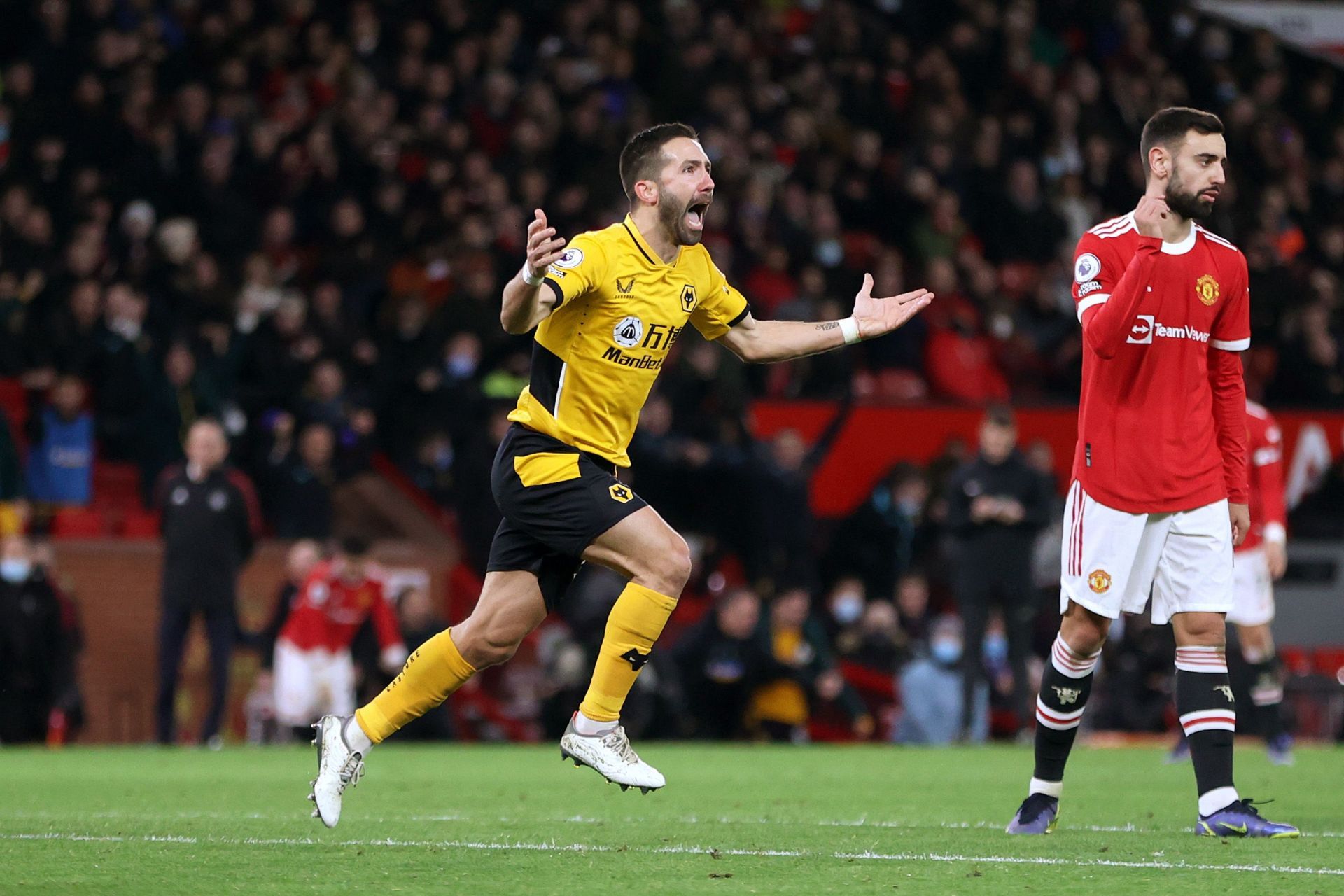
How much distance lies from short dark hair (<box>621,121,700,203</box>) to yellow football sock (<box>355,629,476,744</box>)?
1745 millimetres

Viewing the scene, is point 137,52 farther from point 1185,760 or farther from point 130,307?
point 1185,760

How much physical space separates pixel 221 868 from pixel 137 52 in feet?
41.3

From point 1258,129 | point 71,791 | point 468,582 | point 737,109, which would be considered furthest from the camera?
point 1258,129

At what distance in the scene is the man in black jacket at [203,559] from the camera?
45.3 feet

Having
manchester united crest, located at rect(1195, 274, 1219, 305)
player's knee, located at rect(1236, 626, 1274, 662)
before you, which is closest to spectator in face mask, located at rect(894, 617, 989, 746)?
player's knee, located at rect(1236, 626, 1274, 662)

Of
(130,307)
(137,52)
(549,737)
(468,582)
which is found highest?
(137,52)

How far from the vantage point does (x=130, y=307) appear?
1488 centimetres

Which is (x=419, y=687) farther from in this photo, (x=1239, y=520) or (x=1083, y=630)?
(x=1239, y=520)

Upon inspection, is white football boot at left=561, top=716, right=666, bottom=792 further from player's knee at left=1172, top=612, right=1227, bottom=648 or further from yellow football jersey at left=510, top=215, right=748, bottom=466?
player's knee at left=1172, top=612, right=1227, bottom=648

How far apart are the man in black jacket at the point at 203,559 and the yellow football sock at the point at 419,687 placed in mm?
7351

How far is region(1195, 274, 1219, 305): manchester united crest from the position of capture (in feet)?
22.3

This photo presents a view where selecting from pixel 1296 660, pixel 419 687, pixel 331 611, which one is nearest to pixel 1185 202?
pixel 419 687

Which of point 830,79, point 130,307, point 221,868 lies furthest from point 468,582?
point 221,868

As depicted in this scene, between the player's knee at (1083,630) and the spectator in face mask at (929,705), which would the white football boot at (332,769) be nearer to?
the player's knee at (1083,630)
